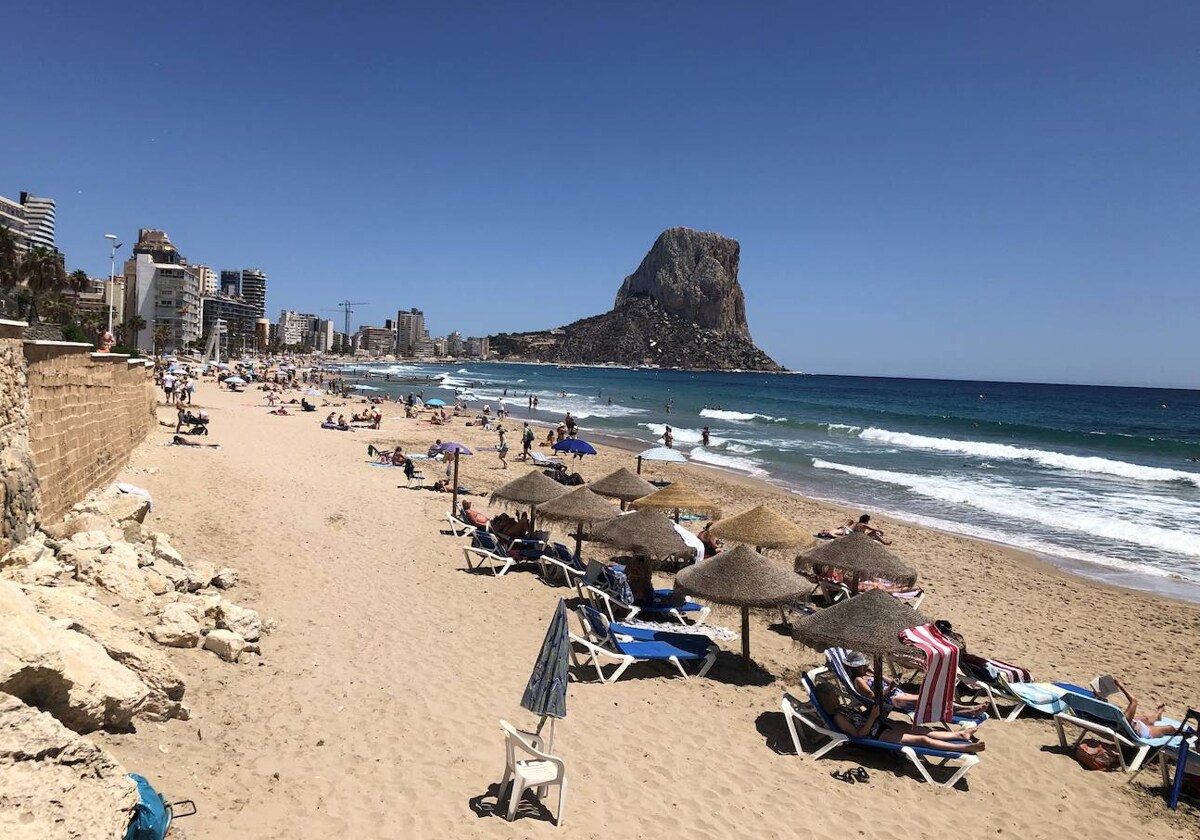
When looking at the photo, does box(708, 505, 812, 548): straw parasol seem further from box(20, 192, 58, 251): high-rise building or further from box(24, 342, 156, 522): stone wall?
box(20, 192, 58, 251): high-rise building

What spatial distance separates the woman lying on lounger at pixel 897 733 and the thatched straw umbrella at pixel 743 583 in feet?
4.20

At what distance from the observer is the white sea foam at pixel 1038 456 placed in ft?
94.1

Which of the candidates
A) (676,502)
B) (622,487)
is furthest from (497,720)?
(622,487)

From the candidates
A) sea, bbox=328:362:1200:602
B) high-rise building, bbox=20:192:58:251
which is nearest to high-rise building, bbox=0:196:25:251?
high-rise building, bbox=20:192:58:251

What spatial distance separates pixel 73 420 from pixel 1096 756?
11.8 metres

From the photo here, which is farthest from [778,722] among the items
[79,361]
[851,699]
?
[79,361]

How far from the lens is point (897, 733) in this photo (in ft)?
19.5

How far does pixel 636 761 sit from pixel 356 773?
2.12 m

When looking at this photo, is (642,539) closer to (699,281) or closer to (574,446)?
(574,446)

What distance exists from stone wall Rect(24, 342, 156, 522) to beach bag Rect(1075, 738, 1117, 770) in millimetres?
10315

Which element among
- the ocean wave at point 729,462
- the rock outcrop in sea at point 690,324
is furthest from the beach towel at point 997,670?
the rock outcrop in sea at point 690,324

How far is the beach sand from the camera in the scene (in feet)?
14.9

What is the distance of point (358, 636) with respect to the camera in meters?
7.34

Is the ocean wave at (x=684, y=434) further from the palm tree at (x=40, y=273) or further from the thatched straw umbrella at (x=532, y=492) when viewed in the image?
the palm tree at (x=40, y=273)
